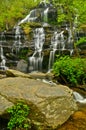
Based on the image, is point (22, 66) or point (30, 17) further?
point (30, 17)

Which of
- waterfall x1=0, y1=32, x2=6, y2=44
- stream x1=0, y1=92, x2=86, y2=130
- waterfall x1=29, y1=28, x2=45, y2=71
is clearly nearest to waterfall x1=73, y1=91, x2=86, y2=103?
stream x1=0, y1=92, x2=86, y2=130

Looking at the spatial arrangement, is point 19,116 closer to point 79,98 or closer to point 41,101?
point 41,101

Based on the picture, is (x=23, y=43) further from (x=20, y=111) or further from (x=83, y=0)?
(x=20, y=111)

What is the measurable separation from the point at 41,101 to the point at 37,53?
15.0m

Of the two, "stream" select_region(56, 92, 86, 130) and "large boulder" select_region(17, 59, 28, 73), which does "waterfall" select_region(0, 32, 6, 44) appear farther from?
"stream" select_region(56, 92, 86, 130)

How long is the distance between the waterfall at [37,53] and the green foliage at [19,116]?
13.8 m

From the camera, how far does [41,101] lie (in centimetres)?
776

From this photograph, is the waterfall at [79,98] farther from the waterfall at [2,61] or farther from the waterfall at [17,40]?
the waterfall at [17,40]

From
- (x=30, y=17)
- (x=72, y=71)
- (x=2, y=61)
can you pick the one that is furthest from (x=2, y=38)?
(x=72, y=71)

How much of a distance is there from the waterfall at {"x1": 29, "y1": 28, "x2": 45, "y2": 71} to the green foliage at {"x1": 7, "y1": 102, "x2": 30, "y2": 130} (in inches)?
543

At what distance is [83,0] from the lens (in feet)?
47.6

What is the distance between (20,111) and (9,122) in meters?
0.44

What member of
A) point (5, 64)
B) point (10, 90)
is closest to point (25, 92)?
point (10, 90)

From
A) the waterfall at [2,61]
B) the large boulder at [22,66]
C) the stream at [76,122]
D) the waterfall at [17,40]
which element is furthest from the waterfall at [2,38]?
the stream at [76,122]
